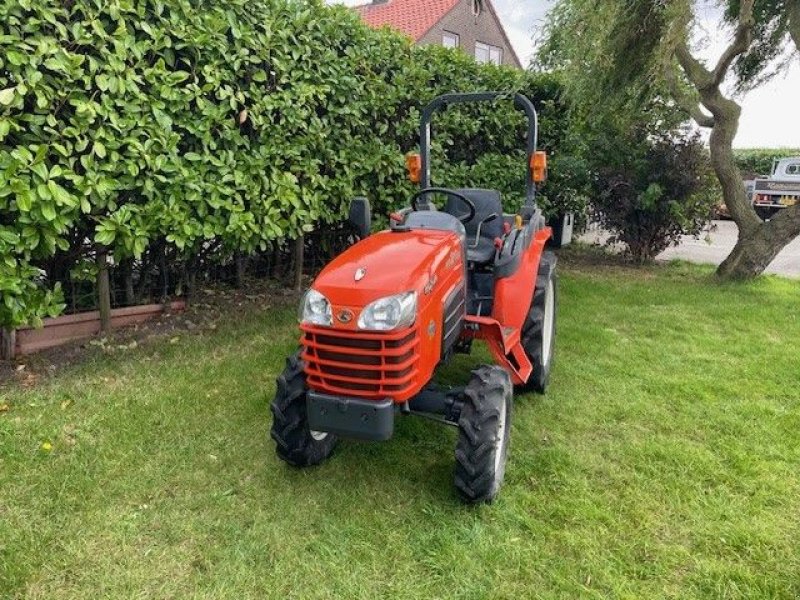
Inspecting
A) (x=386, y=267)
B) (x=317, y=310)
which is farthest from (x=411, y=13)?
(x=317, y=310)

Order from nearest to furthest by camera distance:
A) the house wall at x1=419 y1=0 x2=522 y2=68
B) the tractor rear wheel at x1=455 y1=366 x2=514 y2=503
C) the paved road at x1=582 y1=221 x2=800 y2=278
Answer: the tractor rear wheel at x1=455 y1=366 x2=514 y2=503
the paved road at x1=582 y1=221 x2=800 y2=278
the house wall at x1=419 y1=0 x2=522 y2=68

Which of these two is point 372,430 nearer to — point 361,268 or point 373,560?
point 373,560

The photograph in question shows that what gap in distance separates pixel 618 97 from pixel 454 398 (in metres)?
5.72

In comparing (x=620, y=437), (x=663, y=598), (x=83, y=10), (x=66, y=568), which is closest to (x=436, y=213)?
(x=620, y=437)

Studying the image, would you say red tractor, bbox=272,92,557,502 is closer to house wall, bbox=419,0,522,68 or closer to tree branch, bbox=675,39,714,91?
tree branch, bbox=675,39,714,91

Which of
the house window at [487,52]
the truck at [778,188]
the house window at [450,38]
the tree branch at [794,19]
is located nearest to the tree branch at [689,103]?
the tree branch at [794,19]

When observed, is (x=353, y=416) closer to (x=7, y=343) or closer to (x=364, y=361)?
(x=364, y=361)

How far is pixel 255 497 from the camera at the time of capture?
2.58m

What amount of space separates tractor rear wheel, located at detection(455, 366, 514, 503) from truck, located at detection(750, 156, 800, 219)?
14.6 metres

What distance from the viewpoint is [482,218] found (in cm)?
342

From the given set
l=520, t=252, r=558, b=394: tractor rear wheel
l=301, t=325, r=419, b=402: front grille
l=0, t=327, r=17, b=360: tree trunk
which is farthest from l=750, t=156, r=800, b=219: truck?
l=0, t=327, r=17, b=360: tree trunk

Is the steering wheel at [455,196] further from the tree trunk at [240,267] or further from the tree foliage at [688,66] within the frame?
the tree foliage at [688,66]

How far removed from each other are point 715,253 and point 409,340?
9813 millimetres

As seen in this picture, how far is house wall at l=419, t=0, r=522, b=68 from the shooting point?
846 inches
